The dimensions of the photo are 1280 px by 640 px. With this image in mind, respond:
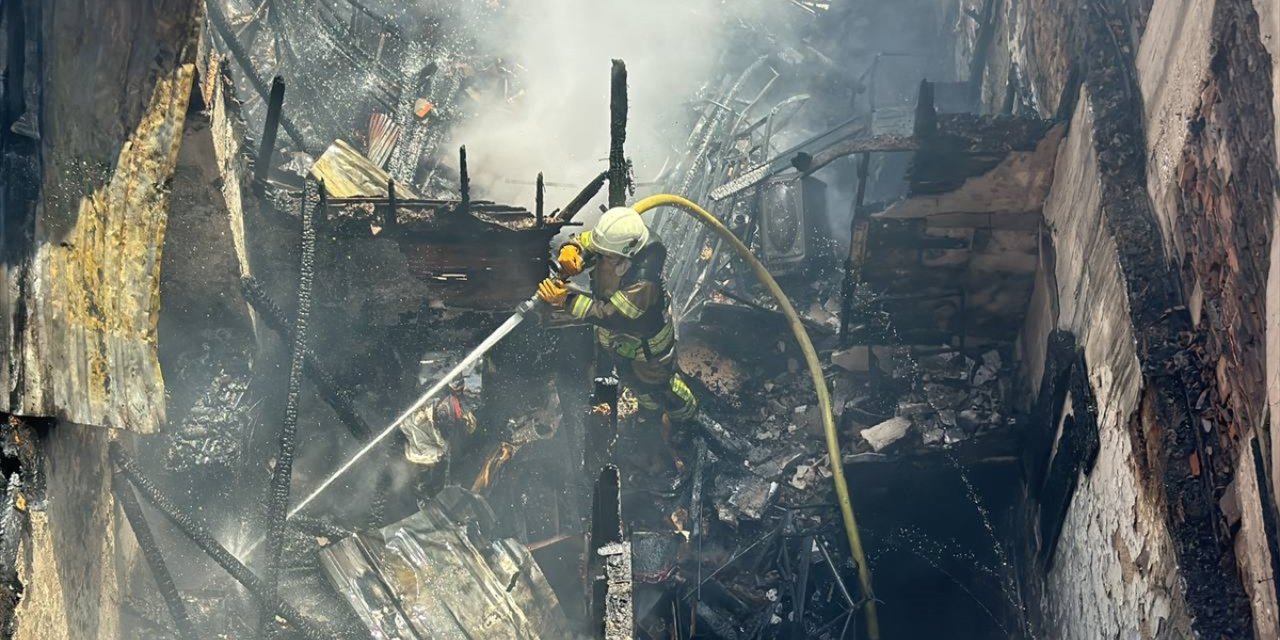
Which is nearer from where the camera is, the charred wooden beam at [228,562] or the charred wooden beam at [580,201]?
the charred wooden beam at [228,562]

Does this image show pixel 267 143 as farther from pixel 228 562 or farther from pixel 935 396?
pixel 935 396

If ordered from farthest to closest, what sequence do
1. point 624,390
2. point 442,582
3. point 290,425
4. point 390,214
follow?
1. point 624,390
2. point 390,214
3. point 442,582
4. point 290,425

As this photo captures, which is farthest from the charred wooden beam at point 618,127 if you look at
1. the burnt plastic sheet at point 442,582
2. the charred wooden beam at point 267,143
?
the burnt plastic sheet at point 442,582

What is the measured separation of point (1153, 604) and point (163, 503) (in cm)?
572

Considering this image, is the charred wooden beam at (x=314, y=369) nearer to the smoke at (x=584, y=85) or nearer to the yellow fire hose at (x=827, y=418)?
the yellow fire hose at (x=827, y=418)

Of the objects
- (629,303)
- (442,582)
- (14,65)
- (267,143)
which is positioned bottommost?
(442,582)

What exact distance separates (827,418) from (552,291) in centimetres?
269

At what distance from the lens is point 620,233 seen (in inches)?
297

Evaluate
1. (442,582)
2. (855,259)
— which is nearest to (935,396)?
(855,259)

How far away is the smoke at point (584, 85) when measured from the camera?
12.1 m

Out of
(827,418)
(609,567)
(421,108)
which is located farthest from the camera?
(421,108)

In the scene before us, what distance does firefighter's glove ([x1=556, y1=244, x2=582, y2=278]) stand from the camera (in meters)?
7.54

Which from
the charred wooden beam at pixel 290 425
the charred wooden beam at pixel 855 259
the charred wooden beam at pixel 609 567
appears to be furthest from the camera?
the charred wooden beam at pixel 855 259

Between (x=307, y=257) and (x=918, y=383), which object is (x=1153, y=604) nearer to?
(x=918, y=383)
